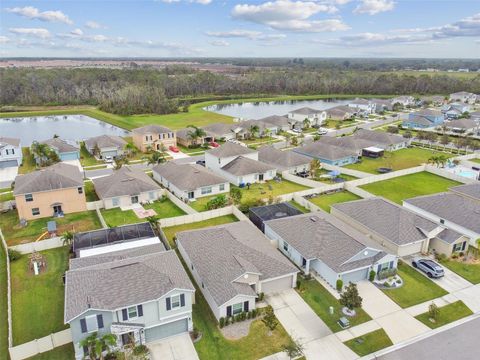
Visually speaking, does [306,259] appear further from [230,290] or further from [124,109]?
[124,109]

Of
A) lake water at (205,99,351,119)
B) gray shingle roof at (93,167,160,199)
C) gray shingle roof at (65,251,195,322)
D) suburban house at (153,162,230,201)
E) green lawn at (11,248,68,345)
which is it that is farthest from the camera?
lake water at (205,99,351,119)

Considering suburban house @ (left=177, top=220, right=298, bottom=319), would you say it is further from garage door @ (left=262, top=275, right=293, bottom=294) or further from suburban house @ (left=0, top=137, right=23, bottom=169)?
suburban house @ (left=0, top=137, right=23, bottom=169)

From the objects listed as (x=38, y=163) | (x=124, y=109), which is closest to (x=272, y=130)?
(x=38, y=163)

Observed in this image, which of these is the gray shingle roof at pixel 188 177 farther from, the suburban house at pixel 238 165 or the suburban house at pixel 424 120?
the suburban house at pixel 424 120

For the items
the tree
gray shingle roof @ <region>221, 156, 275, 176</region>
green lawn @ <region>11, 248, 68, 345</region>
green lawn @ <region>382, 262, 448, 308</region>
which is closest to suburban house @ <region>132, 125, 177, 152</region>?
gray shingle roof @ <region>221, 156, 275, 176</region>

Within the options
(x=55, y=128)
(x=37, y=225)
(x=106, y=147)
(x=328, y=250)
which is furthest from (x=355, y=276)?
(x=55, y=128)

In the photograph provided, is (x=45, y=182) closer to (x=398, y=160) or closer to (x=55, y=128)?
(x=398, y=160)
